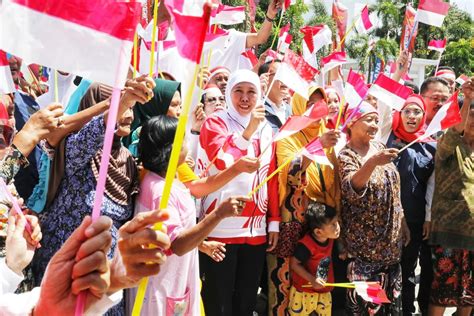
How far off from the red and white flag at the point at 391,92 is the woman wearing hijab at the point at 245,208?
2.90 ft

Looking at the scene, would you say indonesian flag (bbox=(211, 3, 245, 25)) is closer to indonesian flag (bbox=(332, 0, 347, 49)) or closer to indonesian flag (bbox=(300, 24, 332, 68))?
indonesian flag (bbox=(300, 24, 332, 68))

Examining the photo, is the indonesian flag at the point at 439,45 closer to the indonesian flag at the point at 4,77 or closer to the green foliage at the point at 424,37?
the indonesian flag at the point at 4,77

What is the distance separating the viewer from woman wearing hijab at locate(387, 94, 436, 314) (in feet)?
14.0

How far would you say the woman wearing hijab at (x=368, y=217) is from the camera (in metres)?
3.64

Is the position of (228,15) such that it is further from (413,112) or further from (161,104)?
(161,104)

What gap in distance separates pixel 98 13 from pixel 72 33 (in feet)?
0.24

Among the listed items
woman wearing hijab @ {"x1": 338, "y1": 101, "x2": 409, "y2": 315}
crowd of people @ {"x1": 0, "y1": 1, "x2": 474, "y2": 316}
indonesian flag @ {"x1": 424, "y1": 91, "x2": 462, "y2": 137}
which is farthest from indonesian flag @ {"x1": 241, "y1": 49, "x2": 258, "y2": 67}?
indonesian flag @ {"x1": 424, "y1": 91, "x2": 462, "y2": 137}

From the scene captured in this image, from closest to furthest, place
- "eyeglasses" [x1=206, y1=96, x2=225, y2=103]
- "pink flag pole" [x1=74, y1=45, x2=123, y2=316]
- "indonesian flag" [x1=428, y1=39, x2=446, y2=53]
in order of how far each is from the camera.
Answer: "pink flag pole" [x1=74, y1=45, x2=123, y2=316] → "eyeglasses" [x1=206, y1=96, x2=225, y2=103] → "indonesian flag" [x1=428, y1=39, x2=446, y2=53]

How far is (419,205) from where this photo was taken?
168 inches

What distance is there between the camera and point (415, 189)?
4250 mm

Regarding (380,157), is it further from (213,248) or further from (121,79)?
(121,79)

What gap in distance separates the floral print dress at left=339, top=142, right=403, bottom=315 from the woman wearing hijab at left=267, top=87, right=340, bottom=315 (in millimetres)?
122


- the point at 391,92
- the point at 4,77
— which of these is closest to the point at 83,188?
the point at 4,77

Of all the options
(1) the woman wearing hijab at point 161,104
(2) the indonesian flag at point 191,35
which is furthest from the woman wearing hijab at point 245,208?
(2) the indonesian flag at point 191,35
